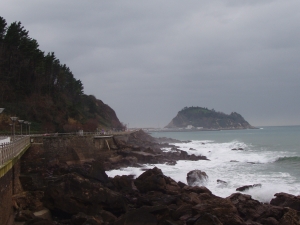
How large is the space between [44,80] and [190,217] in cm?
4070

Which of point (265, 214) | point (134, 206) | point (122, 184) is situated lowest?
point (265, 214)

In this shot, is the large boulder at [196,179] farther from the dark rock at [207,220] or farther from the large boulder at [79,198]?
the dark rock at [207,220]

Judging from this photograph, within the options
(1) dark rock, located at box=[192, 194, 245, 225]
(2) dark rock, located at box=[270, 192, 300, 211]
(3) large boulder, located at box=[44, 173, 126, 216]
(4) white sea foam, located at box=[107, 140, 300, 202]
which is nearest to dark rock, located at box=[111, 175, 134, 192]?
(3) large boulder, located at box=[44, 173, 126, 216]

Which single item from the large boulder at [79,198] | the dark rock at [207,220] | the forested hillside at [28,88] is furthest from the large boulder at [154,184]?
the forested hillside at [28,88]

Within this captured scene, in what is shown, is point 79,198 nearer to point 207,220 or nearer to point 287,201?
point 207,220

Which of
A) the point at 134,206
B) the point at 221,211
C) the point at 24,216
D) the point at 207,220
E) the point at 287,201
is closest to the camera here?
the point at 207,220

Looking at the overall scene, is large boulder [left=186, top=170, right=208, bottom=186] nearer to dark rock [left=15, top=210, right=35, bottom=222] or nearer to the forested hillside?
dark rock [left=15, top=210, right=35, bottom=222]

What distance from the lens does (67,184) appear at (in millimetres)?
14008

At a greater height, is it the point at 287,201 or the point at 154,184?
the point at 154,184

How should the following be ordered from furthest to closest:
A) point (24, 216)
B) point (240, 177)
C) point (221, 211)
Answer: point (240, 177), point (221, 211), point (24, 216)

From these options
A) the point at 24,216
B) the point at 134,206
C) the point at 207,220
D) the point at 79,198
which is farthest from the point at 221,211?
the point at 24,216

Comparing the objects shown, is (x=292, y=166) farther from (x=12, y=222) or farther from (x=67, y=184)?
(x=12, y=222)

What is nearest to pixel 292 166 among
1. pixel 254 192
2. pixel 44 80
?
pixel 254 192

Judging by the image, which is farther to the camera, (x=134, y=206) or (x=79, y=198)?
(x=134, y=206)
